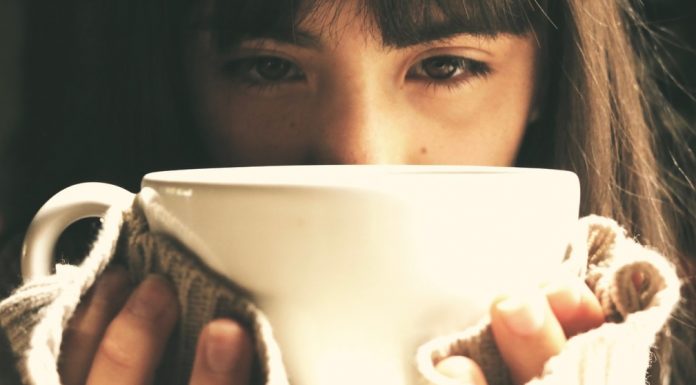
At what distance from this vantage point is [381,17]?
1.96 feet

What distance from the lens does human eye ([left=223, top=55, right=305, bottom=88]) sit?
73cm

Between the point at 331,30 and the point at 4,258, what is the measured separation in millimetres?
377

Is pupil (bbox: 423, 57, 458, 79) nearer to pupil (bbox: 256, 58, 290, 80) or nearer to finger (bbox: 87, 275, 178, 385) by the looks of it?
pupil (bbox: 256, 58, 290, 80)

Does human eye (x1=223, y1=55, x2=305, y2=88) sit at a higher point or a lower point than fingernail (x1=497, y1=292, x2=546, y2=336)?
higher

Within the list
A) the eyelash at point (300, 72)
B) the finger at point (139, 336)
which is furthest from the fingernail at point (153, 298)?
the eyelash at point (300, 72)

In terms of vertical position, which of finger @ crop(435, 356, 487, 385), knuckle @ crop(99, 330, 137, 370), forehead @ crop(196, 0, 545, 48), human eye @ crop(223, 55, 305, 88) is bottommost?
knuckle @ crop(99, 330, 137, 370)

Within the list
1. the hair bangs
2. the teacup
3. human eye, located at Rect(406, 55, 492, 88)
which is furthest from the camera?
human eye, located at Rect(406, 55, 492, 88)

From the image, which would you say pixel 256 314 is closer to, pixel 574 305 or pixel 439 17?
pixel 574 305

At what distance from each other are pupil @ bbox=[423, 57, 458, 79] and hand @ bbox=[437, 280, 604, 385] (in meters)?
0.39

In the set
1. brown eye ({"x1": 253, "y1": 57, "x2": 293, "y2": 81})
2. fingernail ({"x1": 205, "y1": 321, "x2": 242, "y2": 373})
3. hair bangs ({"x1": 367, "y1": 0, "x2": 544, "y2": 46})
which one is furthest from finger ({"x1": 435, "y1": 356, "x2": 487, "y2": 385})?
brown eye ({"x1": 253, "y1": 57, "x2": 293, "y2": 81})

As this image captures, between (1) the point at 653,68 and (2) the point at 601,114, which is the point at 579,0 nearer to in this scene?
(2) the point at 601,114

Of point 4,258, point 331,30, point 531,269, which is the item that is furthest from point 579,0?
point 4,258

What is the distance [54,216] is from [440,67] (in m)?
0.45

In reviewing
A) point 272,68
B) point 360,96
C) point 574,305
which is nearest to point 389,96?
point 360,96
